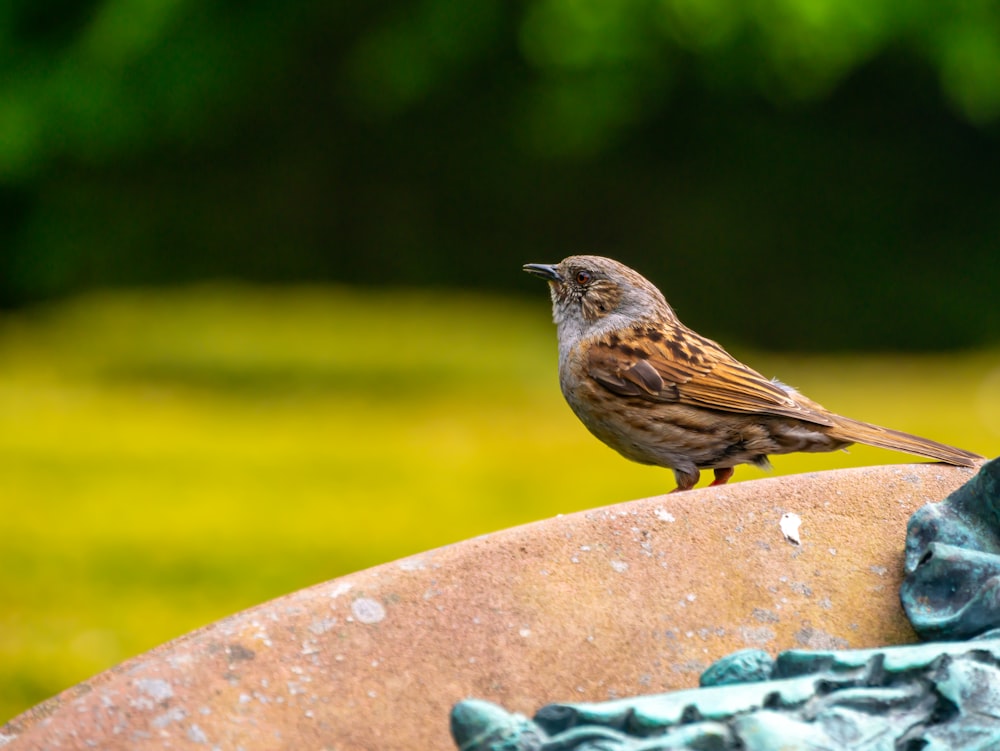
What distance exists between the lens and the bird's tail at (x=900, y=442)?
11.3 feet

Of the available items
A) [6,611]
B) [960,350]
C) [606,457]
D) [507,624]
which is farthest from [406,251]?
[507,624]

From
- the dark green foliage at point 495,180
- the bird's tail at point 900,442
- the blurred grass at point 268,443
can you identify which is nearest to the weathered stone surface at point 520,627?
the bird's tail at point 900,442

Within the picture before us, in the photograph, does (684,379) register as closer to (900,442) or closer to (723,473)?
(723,473)

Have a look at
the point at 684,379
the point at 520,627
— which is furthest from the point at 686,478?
the point at 520,627

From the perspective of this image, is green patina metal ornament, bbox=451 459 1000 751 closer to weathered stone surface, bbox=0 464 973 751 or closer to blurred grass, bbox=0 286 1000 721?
weathered stone surface, bbox=0 464 973 751

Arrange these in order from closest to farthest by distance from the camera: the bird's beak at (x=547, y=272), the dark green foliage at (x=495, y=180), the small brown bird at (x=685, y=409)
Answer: the small brown bird at (x=685, y=409)
the bird's beak at (x=547, y=272)
the dark green foliage at (x=495, y=180)

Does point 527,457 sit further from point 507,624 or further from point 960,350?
point 960,350

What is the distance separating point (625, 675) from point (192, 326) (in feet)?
37.0

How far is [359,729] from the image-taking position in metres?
2.15

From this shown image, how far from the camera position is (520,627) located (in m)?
2.33

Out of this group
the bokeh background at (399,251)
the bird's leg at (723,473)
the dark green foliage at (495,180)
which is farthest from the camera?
the dark green foliage at (495,180)

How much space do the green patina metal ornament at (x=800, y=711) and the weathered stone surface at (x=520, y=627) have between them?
0.31m

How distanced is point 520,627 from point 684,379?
231 centimetres

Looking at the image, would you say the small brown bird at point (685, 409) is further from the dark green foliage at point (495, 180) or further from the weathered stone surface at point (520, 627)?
the dark green foliage at point (495, 180)
